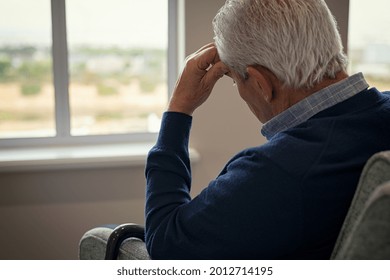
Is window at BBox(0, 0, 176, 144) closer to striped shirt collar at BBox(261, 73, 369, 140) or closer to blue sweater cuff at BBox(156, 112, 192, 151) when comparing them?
blue sweater cuff at BBox(156, 112, 192, 151)

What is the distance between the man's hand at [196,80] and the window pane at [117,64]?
1.32 meters

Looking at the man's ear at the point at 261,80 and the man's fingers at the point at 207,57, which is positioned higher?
the man's fingers at the point at 207,57

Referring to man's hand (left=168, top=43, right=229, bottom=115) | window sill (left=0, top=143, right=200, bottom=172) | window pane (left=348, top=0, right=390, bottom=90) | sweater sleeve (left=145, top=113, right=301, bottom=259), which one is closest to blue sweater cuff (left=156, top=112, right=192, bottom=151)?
man's hand (left=168, top=43, right=229, bottom=115)

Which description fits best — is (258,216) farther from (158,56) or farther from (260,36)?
(158,56)

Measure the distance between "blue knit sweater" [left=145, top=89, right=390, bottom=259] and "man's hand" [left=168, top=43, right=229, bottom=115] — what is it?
0.91 feet

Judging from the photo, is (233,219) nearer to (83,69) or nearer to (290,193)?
(290,193)

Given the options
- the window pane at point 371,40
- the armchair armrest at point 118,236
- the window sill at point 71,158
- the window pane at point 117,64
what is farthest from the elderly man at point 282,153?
the window pane at point 371,40

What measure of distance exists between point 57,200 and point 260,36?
5.33 feet

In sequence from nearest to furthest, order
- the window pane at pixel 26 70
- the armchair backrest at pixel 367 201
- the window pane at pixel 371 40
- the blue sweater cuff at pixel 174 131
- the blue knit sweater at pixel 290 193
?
the armchair backrest at pixel 367 201 < the blue knit sweater at pixel 290 193 < the blue sweater cuff at pixel 174 131 < the window pane at pixel 26 70 < the window pane at pixel 371 40

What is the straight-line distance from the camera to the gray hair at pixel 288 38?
1.17 metres

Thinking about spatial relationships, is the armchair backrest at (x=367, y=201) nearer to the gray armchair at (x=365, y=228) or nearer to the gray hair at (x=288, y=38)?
the gray armchair at (x=365, y=228)

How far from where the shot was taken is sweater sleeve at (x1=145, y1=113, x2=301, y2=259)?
110cm
